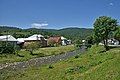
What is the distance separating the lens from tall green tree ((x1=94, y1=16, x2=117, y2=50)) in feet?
284

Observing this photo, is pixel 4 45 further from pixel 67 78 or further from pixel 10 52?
pixel 67 78

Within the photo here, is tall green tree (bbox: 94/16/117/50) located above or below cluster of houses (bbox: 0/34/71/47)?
above

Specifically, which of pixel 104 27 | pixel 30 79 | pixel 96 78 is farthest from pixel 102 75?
pixel 104 27

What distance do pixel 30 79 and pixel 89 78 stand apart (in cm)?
1103

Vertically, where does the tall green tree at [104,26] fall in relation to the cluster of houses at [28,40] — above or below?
above

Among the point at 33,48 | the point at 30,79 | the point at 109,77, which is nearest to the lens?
the point at 109,77

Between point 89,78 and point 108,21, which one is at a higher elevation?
point 108,21

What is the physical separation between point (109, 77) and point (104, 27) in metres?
61.3

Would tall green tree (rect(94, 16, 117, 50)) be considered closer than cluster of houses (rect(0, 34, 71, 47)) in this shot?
Yes

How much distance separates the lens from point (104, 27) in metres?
86.2

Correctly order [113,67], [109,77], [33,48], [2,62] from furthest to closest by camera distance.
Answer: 1. [33,48]
2. [2,62]
3. [113,67]
4. [109,77]

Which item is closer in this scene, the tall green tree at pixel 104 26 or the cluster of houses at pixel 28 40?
the tall green tree at pixel 104 26

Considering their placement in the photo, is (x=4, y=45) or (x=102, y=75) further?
(x=4, y=45)

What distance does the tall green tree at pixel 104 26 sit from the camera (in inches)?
3405
